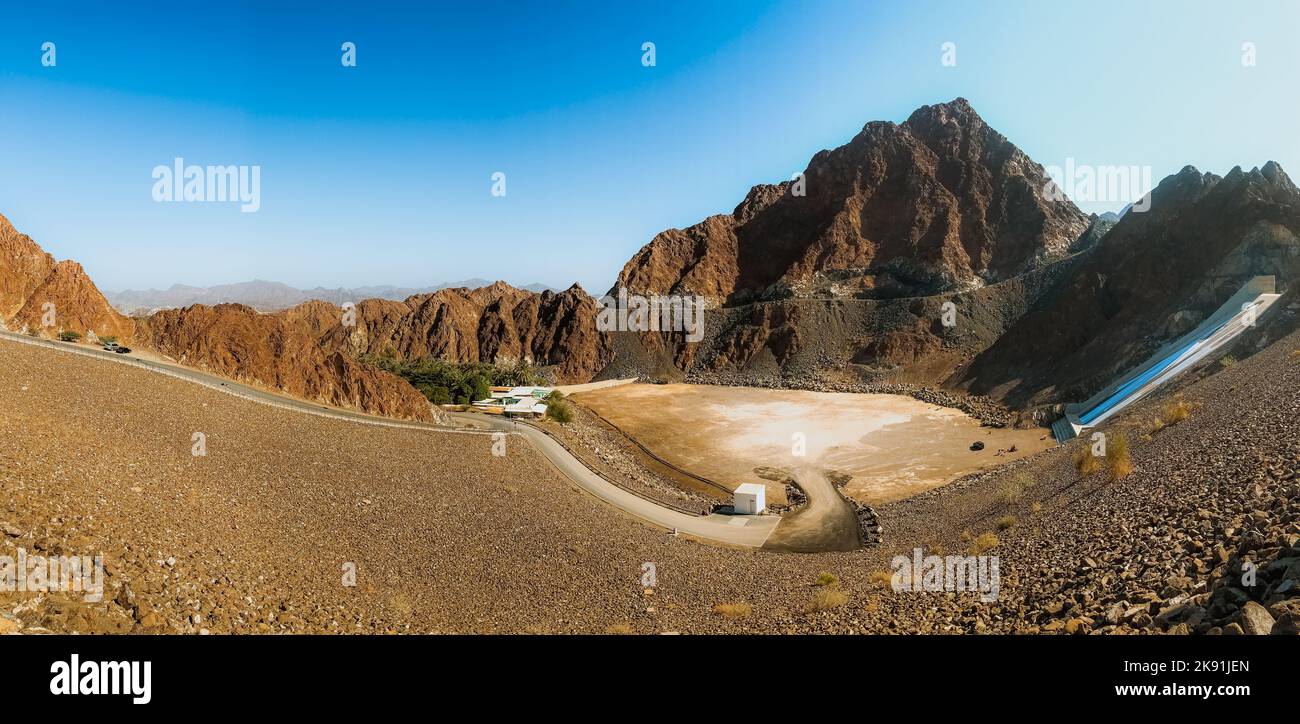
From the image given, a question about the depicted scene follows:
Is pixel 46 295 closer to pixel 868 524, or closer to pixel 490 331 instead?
pixel 868 524

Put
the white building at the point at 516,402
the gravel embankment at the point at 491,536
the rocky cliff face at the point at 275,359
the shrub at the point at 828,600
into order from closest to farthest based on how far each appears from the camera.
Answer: the gravel embankment at the point at 491,536, the shrub at the point at 828,600, the rocky cliff face at the point at 275,359, the white building at the point at 516,402

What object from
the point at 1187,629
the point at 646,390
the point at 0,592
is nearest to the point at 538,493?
the point at 0,592

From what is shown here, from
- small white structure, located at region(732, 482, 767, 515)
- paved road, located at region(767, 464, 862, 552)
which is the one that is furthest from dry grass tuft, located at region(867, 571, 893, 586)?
small white structure, located at region(732, 482, 767, 515)

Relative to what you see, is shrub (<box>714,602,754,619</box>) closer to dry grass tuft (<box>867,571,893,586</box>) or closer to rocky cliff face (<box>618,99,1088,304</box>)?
dry grass tuft (<box>867,571,893,586</box>)

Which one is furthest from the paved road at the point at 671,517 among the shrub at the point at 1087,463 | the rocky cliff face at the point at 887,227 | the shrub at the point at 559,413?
the rocky cliff face at the point at 887,227

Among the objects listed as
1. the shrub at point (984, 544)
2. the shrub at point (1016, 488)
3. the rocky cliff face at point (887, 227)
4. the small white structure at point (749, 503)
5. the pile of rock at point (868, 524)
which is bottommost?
the pile of rock at point (868, 524)

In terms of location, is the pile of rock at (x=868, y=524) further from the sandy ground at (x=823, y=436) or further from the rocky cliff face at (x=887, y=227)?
the rocky cliff face at (x=887, y=227)
